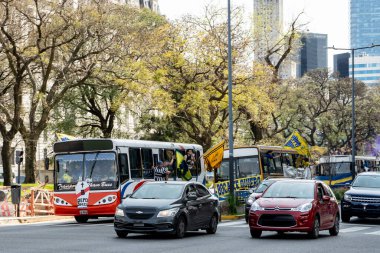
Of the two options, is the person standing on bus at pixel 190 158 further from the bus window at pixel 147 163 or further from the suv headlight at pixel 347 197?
the suv headlight at pixel 347 197

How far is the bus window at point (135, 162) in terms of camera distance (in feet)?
103

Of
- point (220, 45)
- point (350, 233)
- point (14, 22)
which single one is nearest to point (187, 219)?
point (350, 233)

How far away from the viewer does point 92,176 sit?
3031 centimetres

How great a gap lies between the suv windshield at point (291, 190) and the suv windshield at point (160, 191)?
7.56ft

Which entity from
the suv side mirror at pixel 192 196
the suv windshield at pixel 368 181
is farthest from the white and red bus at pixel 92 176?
the suv windshield at pixel 368 181

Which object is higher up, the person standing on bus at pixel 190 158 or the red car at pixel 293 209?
the person standing on bus at pixel 190 158

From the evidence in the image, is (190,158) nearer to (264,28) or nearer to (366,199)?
(366,199)

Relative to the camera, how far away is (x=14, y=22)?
44.8 meters

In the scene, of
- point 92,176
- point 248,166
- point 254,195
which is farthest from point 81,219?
point 248,166

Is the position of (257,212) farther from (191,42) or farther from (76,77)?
(191,42)

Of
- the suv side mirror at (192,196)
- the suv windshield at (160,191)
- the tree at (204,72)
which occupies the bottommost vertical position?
the suv side mirror at (192,196)

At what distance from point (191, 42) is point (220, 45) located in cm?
222

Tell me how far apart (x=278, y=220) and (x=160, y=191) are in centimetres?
323

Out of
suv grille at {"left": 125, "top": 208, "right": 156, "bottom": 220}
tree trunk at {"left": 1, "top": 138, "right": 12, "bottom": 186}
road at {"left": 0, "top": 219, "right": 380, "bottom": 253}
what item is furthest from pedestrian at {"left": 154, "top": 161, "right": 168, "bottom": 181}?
tree trunk at {"left": 1, "top": 138, "right": 12, "bottom": 186}
